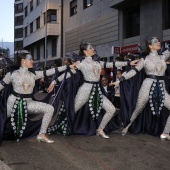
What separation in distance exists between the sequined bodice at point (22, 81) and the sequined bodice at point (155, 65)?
84.7 inches

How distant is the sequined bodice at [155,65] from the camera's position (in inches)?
228

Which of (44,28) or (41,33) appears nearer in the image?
(44,28)

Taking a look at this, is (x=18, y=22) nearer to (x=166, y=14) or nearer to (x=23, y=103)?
(x=166, y=14)

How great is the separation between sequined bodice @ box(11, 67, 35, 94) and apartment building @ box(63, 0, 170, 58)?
21.5 ft

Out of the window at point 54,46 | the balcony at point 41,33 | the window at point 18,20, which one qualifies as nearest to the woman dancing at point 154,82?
the balcony at point 41,33

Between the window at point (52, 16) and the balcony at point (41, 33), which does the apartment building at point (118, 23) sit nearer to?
the balcony at point (41, 33)

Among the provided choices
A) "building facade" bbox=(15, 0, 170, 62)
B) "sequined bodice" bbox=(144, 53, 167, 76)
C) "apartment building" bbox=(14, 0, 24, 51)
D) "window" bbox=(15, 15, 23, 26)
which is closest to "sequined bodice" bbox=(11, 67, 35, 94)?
"sequined bodice" bbox=(144, 53, 167, 76)

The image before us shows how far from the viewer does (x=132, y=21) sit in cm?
1786

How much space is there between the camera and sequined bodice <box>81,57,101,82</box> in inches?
235

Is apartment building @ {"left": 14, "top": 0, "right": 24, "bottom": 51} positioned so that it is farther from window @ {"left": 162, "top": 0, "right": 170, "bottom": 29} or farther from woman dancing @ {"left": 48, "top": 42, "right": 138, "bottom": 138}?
woman dancing @ {"left": 48, "top": 42, "right": 138, "bottom": 138}

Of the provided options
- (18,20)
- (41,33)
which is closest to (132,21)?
(41,33)

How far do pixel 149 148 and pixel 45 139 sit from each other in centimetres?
178

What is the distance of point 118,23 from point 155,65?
1325 centimetres

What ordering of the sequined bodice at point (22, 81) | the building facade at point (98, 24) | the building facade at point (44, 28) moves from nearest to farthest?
the sequined bodice at point (22, 81) → the building facade at point (98, 24) → the building facade at point (44, 28)
